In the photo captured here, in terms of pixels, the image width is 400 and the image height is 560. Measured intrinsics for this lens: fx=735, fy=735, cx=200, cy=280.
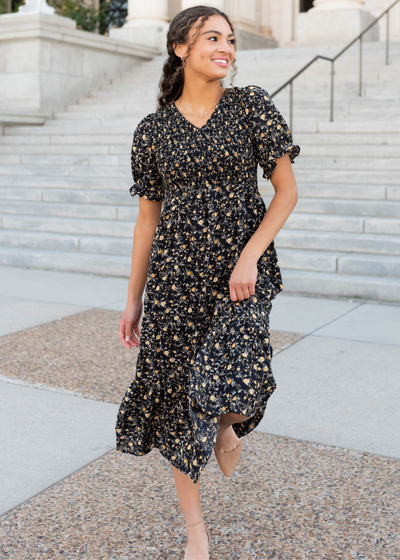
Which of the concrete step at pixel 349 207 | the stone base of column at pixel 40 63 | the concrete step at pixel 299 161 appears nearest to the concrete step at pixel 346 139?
the concrete step at pixel 299 161

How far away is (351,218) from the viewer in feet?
27.5

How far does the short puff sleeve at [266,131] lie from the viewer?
2570mm

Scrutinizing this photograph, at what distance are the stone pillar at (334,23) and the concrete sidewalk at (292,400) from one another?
1143cm

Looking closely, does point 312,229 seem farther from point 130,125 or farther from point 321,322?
point 130,125

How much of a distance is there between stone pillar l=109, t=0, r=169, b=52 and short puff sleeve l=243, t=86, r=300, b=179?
16.1 meters

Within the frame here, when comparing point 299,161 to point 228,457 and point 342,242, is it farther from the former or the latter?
point 228,457

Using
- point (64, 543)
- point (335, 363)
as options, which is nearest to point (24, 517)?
point (64, 543)

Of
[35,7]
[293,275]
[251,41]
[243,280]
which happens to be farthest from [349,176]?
[251,41]

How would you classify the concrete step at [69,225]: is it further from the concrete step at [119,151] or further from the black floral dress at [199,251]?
the black floral dress at [199,251]

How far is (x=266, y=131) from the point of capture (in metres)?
Result: 2.57

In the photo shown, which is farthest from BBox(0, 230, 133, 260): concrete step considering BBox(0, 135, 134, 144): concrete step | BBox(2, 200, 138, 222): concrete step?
BBox(0, 135, 134, 144): concrete step

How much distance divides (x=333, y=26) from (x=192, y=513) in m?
15.8

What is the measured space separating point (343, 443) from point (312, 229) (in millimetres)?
5123

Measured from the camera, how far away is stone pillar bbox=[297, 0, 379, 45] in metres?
16.5
